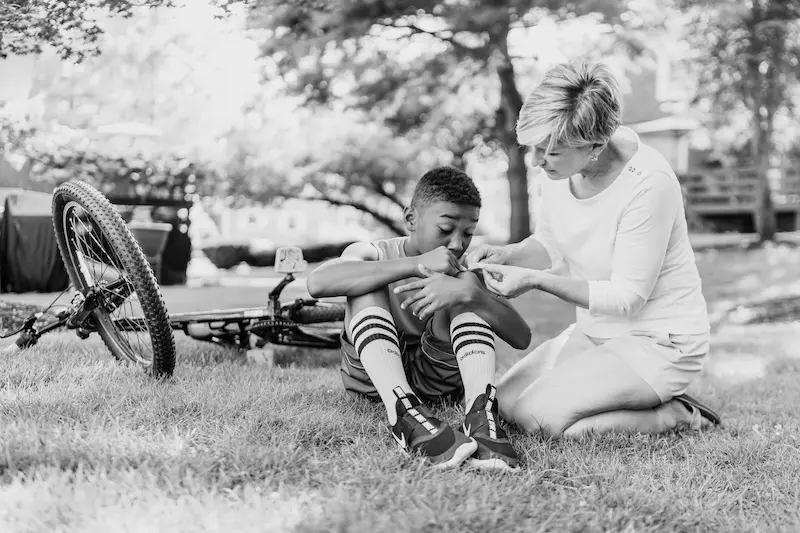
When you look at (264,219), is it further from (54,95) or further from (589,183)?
(589,183)

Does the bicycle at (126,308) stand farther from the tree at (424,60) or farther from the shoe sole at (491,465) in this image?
the tree at (424,60)

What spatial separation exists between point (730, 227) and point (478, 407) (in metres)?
19.2

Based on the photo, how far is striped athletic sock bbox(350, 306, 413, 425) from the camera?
2.29 m

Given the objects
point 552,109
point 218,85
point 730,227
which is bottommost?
point 730,227

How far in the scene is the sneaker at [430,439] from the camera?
79.4 inches

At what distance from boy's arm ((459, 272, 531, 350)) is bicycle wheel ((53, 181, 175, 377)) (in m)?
1.02

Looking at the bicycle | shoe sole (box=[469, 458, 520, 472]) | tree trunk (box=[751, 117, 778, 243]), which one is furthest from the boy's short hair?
tree trunk (box=[751, 117, 778, 243])

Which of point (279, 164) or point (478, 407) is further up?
point (279, 164)

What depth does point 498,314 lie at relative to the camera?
250cm

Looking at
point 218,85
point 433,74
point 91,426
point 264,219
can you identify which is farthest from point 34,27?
point 433,74

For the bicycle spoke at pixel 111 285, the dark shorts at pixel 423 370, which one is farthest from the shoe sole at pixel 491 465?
the bicycle spoke at pixel 111 285

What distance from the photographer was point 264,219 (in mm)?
A: 4930

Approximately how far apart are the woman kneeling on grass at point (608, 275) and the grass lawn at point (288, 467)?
0.44 feet

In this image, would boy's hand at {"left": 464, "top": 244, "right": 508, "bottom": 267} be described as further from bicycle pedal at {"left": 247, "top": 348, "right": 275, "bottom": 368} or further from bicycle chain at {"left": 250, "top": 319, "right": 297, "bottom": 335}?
bicycle pedal at {"left": 247, "top": 348, "right": 275, "bottom": 368}
